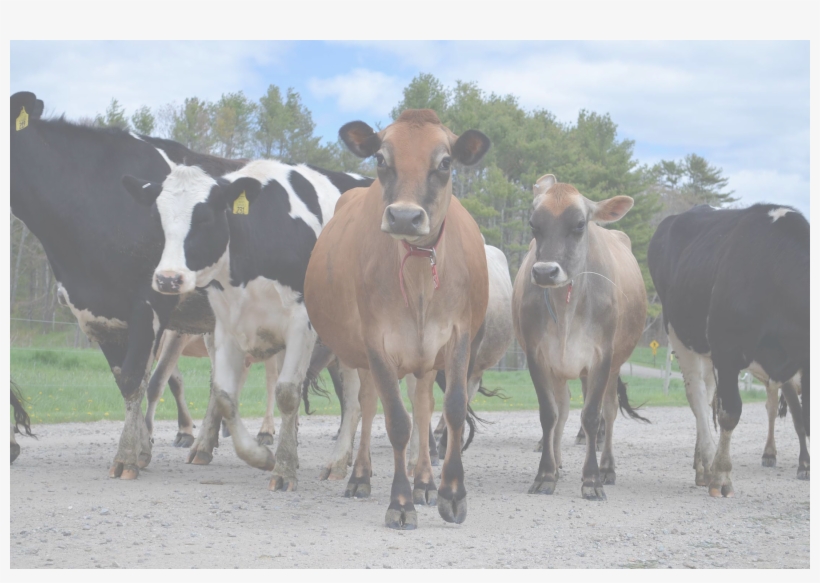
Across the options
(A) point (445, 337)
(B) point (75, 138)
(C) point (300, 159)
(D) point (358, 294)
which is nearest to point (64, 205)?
(B) point (75, 138)

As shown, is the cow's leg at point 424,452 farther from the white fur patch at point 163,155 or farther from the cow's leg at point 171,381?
the cow's leg at point 171,381

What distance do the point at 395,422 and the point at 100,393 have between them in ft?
36.6

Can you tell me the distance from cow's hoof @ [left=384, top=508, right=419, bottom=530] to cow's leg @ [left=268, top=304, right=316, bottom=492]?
177cm

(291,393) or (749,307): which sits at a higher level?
(749,307)

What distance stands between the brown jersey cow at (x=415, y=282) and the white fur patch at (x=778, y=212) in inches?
114

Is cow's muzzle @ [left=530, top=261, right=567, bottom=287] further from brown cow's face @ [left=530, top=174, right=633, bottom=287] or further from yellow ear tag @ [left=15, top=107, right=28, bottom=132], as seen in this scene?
yellow ear tag @ [left=15, top=107, right=28, bottom=132]

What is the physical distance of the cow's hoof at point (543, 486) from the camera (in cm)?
786

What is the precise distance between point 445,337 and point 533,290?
2.04m

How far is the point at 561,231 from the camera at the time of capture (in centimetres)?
779

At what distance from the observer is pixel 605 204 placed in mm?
8227

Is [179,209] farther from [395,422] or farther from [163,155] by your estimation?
[395,422]

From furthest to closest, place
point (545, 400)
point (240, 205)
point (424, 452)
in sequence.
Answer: point (545, 400), point (240, 205), point (424, 452)

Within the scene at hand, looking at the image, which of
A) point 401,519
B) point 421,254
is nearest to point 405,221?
point 421,254
